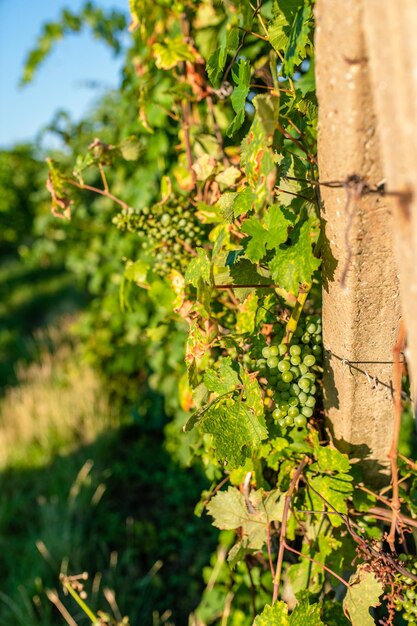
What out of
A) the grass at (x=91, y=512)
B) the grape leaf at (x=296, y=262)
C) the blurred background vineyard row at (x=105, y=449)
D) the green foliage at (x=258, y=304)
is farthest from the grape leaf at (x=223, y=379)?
the grass at (x=91, y=512)

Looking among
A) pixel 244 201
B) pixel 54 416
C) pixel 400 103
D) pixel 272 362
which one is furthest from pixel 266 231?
pixel 54 416

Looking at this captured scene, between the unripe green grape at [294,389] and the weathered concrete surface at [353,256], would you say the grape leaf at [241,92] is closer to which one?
the weathered concrete surface at [353,256]

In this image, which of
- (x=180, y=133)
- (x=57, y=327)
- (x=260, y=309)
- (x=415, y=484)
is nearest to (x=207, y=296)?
(x=260, y=309)

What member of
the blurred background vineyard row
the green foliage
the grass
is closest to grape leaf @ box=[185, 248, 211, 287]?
the green foliage

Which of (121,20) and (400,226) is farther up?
(121,20)

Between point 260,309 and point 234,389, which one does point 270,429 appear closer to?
point 234,389

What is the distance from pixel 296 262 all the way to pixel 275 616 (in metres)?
0.78

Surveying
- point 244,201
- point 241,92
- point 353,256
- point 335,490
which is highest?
point 241,92

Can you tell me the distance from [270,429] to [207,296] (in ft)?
1.27

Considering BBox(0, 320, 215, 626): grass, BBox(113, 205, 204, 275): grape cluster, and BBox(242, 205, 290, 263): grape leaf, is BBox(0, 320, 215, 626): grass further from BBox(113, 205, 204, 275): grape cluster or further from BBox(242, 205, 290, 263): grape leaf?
BBox(242, 205, 290, 263): grape leaf

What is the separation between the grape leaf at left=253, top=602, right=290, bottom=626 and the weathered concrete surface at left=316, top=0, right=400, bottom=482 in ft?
1.27

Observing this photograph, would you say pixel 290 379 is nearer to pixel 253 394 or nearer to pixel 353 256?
pixel 253 394

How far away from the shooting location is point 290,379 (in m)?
1.08

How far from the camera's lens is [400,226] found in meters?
0.64
